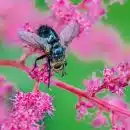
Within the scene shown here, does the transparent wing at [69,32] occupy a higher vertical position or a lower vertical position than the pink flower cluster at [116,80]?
higher

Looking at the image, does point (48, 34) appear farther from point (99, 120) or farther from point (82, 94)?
point (99, 120)

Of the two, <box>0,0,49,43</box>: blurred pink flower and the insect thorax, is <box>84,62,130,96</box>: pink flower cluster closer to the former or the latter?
the insect thorax

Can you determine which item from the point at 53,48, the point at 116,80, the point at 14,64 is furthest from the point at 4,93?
the point at 116,80

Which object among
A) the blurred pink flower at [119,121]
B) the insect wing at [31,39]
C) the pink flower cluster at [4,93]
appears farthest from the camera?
the pink flower cluster at [4,93]

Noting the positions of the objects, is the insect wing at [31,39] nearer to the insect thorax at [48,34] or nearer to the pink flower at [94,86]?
the insect thorax at [48,34]

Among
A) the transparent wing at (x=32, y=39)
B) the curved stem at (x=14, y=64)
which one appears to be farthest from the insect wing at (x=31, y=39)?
the curved stem at (x=14, y=64)

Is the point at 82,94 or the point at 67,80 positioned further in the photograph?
the point at 67,80
